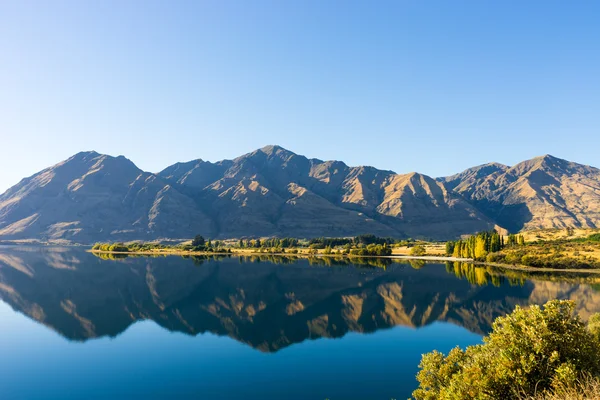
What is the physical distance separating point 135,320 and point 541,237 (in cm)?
18900

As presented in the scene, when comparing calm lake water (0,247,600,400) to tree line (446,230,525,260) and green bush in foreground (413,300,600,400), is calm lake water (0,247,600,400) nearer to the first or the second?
green bush in foreground (413,300,600,400)

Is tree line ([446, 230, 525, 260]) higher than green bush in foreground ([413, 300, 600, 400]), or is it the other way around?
green bush in foreground ([413, 300, 600, 400])

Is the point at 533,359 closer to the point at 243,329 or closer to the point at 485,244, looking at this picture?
the point at 243,329

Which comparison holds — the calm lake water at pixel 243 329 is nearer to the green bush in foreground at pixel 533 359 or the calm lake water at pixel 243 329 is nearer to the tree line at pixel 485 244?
the green bush in foreground at pixel 533 359

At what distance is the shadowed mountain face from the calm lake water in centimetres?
37

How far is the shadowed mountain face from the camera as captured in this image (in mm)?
71500

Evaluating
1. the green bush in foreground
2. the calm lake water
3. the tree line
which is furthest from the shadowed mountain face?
the green bush in foreground

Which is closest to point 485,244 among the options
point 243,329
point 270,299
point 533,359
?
point 270,299

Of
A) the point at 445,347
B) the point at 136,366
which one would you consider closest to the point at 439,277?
the point at 445,347

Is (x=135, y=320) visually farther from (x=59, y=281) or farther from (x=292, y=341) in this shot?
Result: (x=59, y=281)

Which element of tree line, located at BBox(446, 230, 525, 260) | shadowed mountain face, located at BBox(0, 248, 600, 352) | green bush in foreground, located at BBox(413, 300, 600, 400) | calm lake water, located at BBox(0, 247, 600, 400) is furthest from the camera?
tree line, located at BBox(446, 230, 525, 260)

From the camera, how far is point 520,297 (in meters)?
90.9

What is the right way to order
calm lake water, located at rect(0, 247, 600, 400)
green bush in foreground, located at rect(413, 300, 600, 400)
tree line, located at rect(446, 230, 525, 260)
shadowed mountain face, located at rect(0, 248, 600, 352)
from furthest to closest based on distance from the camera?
1. tree line, located at rect(446, 230, 525, 260)
2. shadowed mountain face, located at rect(0, 248, 600, 352)
3. calm lake water, located at rect(0, 247, 600, 400)
4. green bush in foreground, located at rect(413, 300, 600, 400)

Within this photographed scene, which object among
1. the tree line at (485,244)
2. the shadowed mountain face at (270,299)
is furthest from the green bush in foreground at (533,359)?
the tree line at (485,244)
